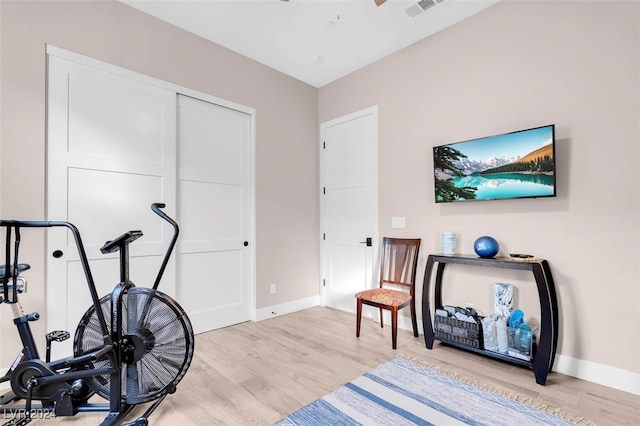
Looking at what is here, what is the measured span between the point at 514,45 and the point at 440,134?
896 mm

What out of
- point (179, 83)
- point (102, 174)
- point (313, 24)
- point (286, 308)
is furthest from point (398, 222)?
point (102, 174)

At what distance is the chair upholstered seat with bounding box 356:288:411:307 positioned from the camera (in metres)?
2.78

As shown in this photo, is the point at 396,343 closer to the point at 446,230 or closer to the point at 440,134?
the point at 446,230

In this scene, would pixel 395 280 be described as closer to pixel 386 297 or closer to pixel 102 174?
pixel 386 297

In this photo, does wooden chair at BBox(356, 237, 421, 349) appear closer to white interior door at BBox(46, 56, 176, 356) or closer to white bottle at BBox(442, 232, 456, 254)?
white bottle at BBox(442, 232, 456, 254)

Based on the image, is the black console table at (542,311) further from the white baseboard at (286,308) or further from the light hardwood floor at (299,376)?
the white baseboard at (286,308)

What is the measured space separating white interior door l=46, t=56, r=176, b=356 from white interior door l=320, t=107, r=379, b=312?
6.28 feet

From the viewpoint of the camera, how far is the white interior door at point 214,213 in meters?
3.06

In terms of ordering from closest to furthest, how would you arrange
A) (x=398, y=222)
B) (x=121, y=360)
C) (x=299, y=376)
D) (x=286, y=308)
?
(x=121, y=360), (x=299, y=376), (x=398, y=222), (x=286, y=308)

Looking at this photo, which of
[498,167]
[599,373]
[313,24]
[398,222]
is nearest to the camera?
[599,373]

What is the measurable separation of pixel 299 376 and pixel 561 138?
2683 mm

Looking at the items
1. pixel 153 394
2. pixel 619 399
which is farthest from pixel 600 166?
pixel 153 394

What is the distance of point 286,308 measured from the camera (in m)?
3.79

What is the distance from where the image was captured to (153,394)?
1660 mm
